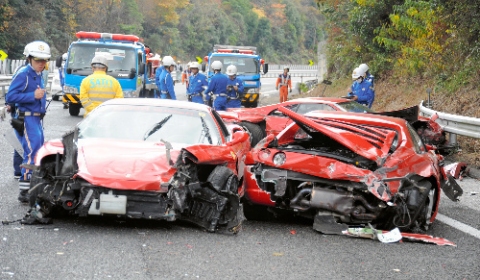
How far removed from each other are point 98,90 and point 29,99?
6.54ft

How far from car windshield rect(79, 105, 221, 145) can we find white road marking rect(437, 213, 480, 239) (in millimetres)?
2672

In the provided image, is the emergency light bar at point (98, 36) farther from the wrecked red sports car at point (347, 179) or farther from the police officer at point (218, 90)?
the wrecked red sports car at point (347, 179)

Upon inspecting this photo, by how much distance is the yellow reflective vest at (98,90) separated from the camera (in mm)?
11328

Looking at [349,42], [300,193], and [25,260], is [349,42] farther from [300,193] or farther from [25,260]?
[25,260]

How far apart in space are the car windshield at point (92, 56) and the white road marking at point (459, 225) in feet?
45.7

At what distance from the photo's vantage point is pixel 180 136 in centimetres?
876

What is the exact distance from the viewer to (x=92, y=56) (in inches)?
879

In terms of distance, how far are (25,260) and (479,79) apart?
1667cm

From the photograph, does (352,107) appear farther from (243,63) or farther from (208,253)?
(243,63)

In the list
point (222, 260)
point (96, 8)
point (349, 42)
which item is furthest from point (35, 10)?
point (222, 260)

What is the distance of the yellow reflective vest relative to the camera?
446 inches

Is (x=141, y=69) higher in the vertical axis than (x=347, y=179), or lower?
lower

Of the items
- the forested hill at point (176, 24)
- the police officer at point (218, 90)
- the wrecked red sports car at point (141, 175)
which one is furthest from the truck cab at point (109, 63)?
the forested hill at point (176, 24)

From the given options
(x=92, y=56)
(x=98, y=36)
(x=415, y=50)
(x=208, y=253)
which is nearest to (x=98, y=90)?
(x=208, y=253)
